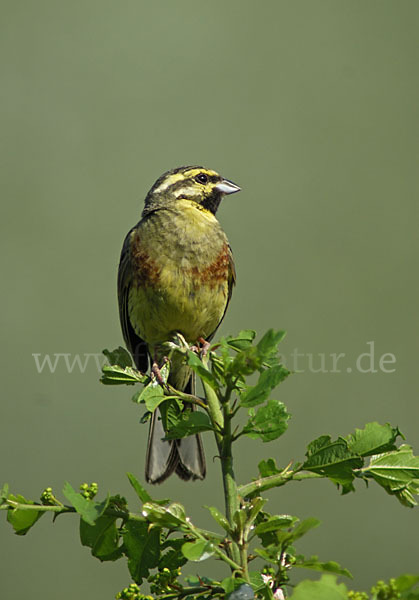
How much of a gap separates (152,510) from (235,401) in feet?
0.87

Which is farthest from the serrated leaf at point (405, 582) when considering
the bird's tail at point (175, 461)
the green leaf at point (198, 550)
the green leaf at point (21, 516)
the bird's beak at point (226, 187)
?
the bird's beak at point (226, 187)

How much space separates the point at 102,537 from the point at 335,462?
18.4 inches

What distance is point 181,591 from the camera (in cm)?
133

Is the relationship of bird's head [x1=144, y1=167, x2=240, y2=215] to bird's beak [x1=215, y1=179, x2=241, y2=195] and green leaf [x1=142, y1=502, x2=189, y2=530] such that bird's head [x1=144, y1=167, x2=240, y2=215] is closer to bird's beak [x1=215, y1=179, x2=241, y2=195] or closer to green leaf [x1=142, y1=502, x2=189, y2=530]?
bird's beak [x1=215, y1=179, x2=241, y2=195]

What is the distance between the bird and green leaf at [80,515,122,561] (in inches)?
68.4

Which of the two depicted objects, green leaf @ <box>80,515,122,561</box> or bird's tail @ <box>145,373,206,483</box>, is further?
bird's tail @ <box>145,373,206,483</box>

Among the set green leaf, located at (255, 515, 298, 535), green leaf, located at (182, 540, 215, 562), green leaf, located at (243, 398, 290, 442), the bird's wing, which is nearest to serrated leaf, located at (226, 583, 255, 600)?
green leaf, located at (182, 540, 215, 562)

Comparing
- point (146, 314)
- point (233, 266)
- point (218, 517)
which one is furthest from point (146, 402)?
point (233, 266)

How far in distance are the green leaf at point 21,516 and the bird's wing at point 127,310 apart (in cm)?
239

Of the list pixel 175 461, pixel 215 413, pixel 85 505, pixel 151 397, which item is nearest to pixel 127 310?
pixel 175 461

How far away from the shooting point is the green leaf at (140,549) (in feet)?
4.51

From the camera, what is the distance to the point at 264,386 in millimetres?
1302

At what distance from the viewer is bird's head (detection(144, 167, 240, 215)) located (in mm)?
4008

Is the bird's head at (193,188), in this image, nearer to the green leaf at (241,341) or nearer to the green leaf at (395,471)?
the green leaf at (241,341)
